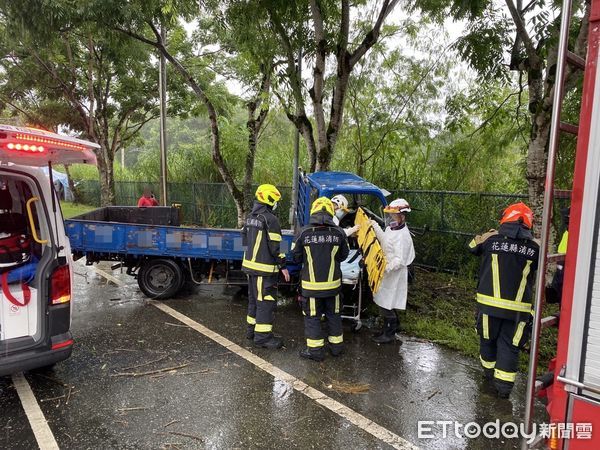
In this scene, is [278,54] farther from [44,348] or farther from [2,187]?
[44,348]

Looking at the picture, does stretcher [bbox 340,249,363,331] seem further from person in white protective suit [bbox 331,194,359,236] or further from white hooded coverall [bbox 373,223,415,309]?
person in white protective suit [bbox 331,194,359,236]

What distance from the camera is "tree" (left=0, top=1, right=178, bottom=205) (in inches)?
517

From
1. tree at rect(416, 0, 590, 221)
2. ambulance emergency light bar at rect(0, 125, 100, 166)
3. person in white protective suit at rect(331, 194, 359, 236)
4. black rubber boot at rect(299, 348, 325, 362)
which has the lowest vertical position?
black rubber boot at rect(299, 348, 325, 362)

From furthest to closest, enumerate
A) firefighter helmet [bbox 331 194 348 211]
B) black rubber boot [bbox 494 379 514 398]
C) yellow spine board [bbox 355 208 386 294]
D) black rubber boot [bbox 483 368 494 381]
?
firefighter helmet [bbox 331 194 348 211] < yellow spine board [bbox 355 208 386 294] < black rubber boot [bbox 483 368 494 381] < black rubber boot [bbox 494 379 514 398]

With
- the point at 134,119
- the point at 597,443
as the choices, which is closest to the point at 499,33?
the point at 597,443

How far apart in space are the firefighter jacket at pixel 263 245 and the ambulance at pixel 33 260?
178cm

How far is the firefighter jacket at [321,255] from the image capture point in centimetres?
443

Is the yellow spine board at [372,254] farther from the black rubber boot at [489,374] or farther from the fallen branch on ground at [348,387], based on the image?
the black rubber boot at [489,374]

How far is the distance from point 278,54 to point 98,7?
3331 mm

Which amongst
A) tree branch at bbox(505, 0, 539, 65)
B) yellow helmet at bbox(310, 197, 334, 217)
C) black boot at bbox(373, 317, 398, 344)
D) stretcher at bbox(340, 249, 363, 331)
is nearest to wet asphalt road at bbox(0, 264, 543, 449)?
black boot at bbox(373, 317, 398, 344)

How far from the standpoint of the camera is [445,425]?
3365 millimetres

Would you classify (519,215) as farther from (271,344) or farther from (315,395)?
(271,344)

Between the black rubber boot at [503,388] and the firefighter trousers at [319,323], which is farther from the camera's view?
the firefighter trousers at [319,323]

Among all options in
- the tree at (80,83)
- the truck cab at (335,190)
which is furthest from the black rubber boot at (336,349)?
the tree at (80,83)
